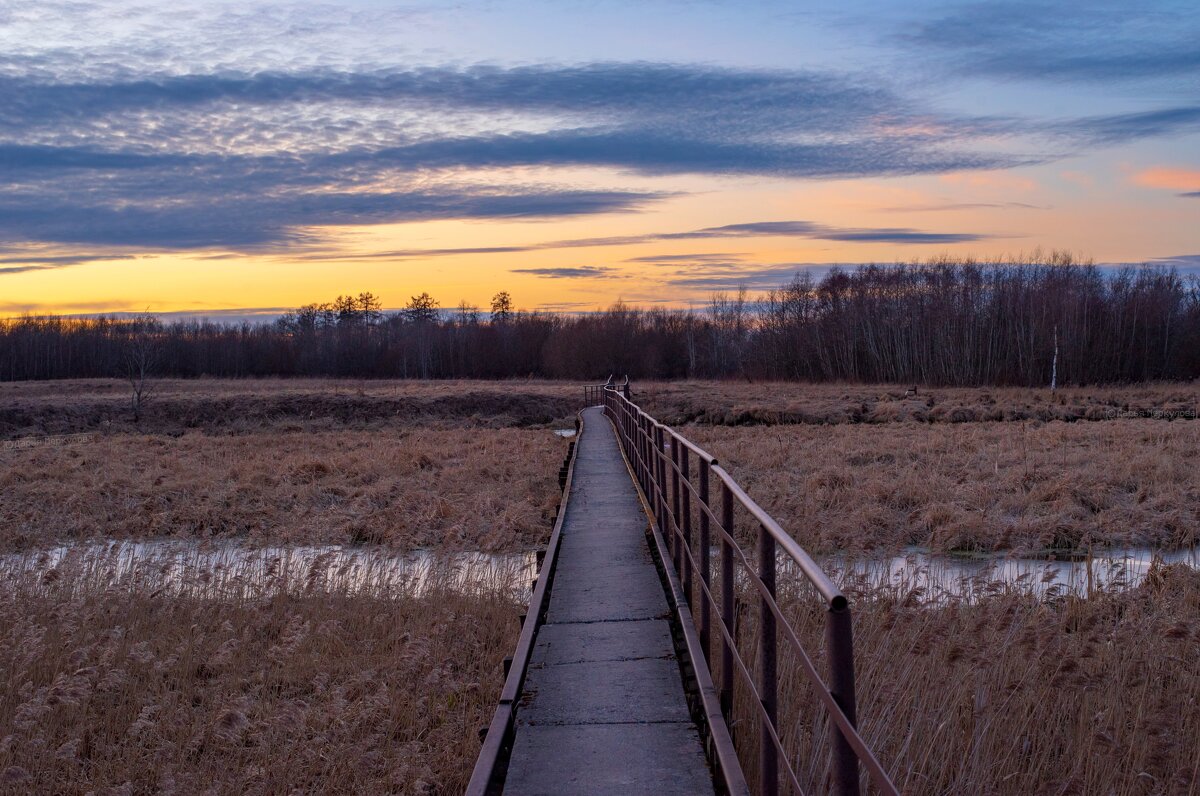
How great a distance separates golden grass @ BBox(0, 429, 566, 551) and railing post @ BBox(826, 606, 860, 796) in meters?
11.4

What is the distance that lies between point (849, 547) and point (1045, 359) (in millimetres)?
56887

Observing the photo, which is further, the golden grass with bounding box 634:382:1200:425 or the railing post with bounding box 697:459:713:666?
the golden grass with bounding box 634:382:1200:425

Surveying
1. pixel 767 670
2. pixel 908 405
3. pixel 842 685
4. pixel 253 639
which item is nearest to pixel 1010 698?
pixel 767 670

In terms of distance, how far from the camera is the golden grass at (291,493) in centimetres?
1550

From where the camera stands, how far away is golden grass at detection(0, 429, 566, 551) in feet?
50.8

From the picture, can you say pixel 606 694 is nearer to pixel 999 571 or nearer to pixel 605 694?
pixel 605 694

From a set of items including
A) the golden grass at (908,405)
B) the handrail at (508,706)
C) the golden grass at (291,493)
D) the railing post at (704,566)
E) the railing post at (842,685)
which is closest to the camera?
the railing post at (842,685)

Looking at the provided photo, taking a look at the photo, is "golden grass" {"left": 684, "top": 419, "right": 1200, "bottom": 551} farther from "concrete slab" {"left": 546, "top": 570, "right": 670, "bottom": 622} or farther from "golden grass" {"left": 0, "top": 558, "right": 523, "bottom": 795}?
"golden grass" {"left": 0, "top": 558, "right": 523, "bottom": 795}

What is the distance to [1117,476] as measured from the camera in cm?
1741

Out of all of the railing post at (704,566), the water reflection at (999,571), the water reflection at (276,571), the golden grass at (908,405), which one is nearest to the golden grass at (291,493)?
the water reflection at (276,571)

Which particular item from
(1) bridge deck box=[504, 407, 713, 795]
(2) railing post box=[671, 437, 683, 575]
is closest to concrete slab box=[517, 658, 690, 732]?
(1) bridge deck box=[504, 407, 713, 795]

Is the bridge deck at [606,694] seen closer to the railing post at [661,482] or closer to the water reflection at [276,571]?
the railing post at [661,482]

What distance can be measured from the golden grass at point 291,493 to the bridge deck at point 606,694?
228 inches

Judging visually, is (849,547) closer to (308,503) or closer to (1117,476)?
(1117,476)
